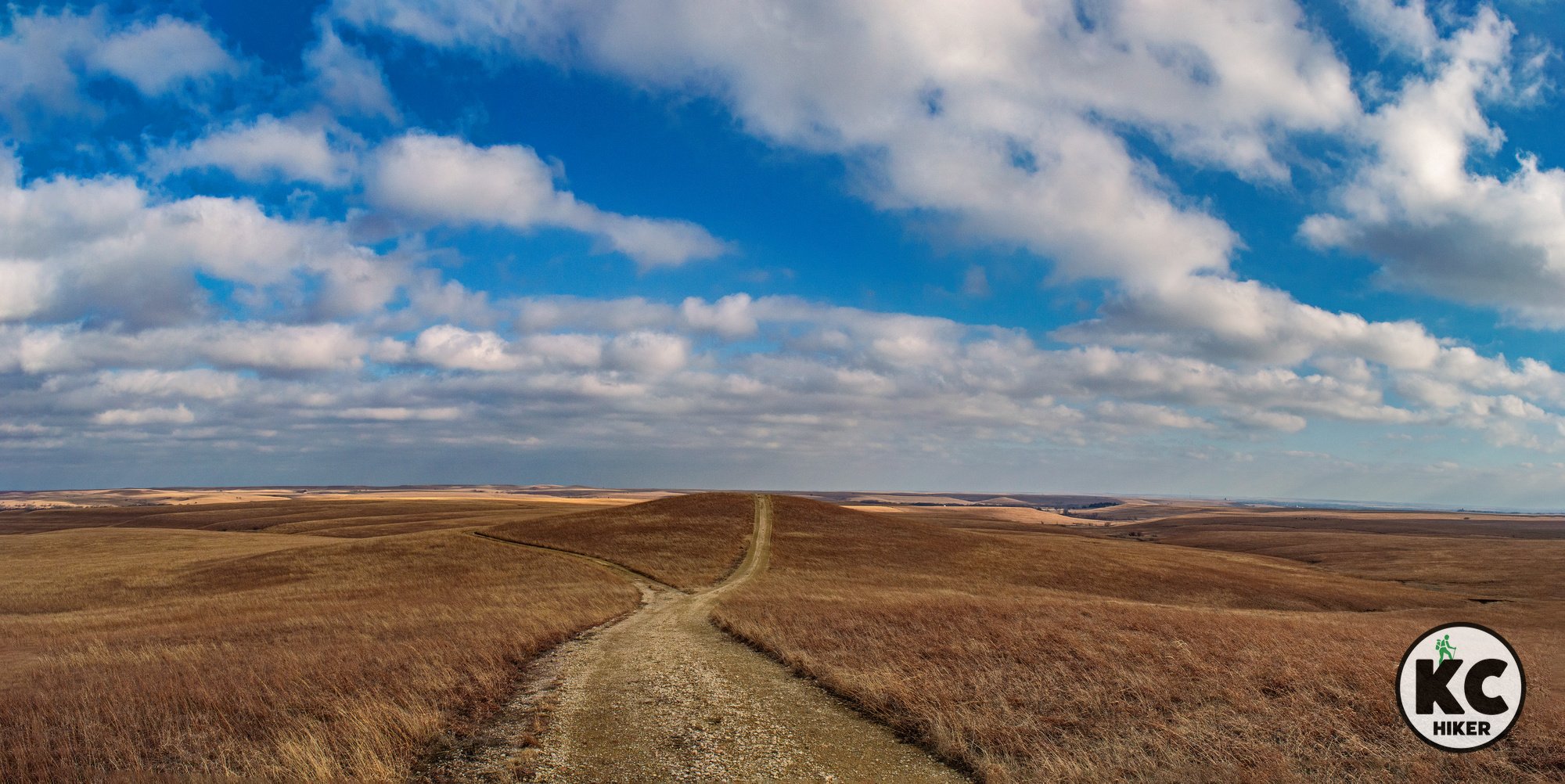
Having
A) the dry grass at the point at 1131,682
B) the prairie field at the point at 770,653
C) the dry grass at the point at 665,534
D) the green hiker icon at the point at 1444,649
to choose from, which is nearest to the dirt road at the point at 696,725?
the prairie field at the point at 770,653

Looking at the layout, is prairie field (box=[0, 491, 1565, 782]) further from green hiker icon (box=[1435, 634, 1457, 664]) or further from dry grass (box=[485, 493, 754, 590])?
green hiker icon (box=[1435, 634, 1457, 664])

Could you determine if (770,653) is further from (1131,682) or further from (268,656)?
(268,656)

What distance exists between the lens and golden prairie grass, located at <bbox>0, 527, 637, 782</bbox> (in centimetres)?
1205

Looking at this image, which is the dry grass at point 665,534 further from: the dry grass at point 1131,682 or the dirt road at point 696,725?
the dirt road at point 696,725

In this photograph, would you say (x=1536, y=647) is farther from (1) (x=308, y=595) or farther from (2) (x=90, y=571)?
(2) (x=90, y=571)

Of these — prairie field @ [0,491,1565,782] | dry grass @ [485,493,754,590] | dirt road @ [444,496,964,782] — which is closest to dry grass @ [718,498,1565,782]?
prairie field @ [0,491,1565,782]

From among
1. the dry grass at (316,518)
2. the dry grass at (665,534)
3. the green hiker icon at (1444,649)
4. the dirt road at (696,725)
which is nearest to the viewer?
the green hiker icon at (1444,649)

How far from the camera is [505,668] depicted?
18797 millimetres

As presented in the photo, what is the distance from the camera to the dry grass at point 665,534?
50.5 metres

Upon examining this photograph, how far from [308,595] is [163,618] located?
288 inches

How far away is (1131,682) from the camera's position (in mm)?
16594

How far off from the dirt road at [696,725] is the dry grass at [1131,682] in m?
0.98

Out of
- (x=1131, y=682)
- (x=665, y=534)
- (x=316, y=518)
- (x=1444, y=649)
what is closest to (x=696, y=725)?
(x=1131, y=682)

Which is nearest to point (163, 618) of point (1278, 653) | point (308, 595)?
point (308, 595)
